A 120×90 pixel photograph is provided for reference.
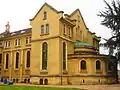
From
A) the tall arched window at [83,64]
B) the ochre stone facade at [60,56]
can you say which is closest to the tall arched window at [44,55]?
the ochre stone facade at [60,56]

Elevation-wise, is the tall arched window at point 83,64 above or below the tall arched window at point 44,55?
below

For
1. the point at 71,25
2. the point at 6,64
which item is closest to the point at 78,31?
the point at 71,25

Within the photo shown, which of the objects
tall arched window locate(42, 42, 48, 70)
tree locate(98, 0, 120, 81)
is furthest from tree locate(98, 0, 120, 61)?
tall arched window locate(42, 42, 48, 70)

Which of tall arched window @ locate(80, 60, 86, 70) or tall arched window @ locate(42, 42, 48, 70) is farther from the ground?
tall arched window @ locate(42, 42, 48, 70)

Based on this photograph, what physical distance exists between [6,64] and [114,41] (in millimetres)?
29215

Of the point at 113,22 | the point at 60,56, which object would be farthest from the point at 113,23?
the point at 60,56

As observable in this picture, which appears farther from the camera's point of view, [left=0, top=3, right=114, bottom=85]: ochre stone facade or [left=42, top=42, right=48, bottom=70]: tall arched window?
[left=42, top=42, right=48, bottom=70]: tall arched window

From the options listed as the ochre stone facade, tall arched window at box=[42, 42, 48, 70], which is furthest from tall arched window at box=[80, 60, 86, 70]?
tall arched window at box=[42, 42, 48, 70]

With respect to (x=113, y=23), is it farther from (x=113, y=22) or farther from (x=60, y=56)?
(x=60, y=56)

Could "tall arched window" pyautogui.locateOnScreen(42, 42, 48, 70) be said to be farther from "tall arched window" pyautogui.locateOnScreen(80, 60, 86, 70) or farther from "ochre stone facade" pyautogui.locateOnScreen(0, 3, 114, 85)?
"tall arched window" pyautogui.locateOnScreen(80, 60, 86, 70)

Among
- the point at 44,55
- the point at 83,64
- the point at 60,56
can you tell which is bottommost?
the point at 83,64

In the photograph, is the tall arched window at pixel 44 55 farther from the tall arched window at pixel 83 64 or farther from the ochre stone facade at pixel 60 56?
the tall arched window at pixel 83 64

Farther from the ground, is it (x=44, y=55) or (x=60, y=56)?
(x=44, y=55)

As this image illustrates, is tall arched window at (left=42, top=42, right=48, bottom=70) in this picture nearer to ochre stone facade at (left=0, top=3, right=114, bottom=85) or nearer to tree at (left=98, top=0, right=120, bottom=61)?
ochre stone facade at (left=0, top=3, right=114, bottom=85)
